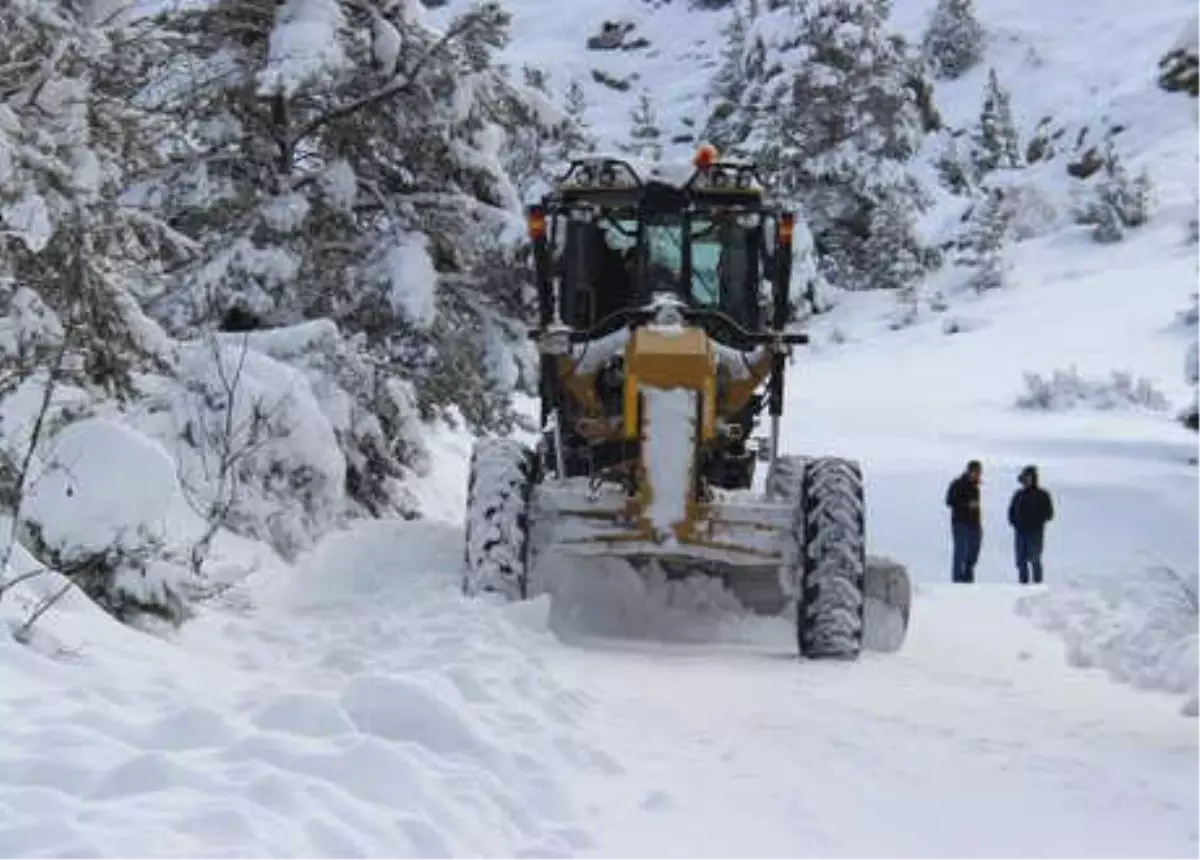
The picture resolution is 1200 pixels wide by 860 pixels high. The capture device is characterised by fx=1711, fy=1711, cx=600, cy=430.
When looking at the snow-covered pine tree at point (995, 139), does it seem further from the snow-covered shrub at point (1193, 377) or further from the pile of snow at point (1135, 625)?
the pile of snow at point (1135, 625)

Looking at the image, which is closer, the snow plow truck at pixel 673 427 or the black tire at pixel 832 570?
the black tire at pixel 832 570

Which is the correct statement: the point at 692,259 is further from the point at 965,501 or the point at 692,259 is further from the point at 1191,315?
the point at 1191,315

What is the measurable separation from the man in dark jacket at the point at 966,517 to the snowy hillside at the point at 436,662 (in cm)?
132

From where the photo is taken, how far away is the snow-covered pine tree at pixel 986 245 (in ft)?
127

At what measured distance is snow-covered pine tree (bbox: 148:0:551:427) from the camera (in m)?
12.8

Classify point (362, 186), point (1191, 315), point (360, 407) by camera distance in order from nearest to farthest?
point (360, 407)
point (362, 186)
point (1191, 315)

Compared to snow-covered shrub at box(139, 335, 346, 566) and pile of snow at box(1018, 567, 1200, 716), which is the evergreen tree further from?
snow-covered shrub at box(139, 335, 346, 566)

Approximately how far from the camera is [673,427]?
9.06 m

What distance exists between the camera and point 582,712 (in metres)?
6.61

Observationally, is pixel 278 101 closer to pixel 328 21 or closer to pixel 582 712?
pixel 328 21

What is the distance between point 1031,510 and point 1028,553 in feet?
1.63

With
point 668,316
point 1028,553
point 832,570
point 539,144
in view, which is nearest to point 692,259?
point 668,316

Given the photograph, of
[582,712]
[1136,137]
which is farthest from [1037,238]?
[582,712]

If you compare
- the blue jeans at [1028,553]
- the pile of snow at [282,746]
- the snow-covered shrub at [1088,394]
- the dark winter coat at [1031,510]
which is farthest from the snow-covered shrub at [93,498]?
the snow-covered shrub at [1088,394]
